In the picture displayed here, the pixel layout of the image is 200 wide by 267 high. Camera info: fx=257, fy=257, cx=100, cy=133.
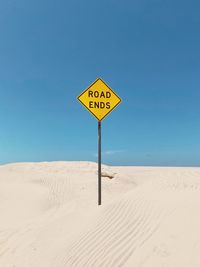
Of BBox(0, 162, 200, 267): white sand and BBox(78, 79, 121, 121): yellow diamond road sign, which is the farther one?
BBox(78, 79, 121, 121): yellow diamond road sign

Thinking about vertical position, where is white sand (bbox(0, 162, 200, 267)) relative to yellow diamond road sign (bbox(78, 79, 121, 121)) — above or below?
below

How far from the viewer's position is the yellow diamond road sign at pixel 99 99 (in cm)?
778

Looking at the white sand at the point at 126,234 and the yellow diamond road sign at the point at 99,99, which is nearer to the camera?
the white sand at the point at 126,234

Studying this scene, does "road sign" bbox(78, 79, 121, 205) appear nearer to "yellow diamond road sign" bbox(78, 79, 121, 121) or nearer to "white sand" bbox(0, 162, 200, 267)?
"yellow diamond road sign" bbox(78, 79, 121, 121)

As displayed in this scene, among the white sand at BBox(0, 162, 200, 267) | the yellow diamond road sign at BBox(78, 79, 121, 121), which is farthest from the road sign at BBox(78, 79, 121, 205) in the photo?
the white sand at BBox(0, 162, 200, 267)

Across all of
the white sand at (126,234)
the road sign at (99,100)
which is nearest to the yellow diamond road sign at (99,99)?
the road sign at (99,100)

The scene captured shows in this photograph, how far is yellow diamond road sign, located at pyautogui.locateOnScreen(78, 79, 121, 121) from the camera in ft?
25.5

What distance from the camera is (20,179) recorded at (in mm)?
16938

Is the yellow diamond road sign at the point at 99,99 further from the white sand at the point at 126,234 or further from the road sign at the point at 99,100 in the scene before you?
the white sand at the point at 126,234

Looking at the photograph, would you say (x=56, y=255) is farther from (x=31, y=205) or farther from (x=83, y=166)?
(x=83, y=166)

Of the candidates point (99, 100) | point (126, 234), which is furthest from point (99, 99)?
point (126, 234)

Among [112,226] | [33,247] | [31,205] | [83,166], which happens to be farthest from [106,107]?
[83,166]

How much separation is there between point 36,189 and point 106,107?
27.9 feet

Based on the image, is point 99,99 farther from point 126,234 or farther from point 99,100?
point 126,234
